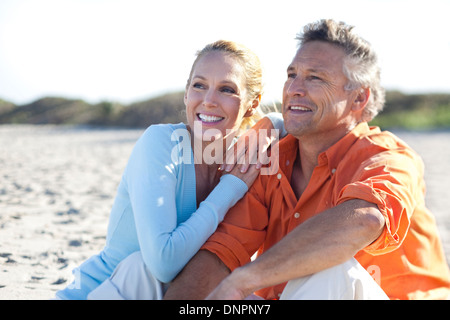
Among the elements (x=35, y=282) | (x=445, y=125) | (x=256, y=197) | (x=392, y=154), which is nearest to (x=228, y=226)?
(x=256, y=197)

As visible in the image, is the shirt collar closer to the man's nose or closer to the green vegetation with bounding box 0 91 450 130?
the man's nose

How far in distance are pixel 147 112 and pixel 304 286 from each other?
21.5m

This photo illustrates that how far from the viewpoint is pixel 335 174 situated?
8.05ft

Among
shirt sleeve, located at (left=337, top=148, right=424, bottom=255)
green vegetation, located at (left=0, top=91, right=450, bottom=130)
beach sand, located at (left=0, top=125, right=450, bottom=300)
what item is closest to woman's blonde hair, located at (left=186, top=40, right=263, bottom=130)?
shirt sleeve, located at (left=337, top=148, right=424, bottom=255)

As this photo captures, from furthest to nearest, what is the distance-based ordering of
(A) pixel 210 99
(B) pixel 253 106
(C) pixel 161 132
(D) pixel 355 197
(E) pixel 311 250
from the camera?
(B) pixel 253 106 < (A) pixel 210 99 < (C) pixel 161 132 < (D) pixel 355 197 < (E) pixel 311 250

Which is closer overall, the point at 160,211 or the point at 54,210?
the point at 160,211

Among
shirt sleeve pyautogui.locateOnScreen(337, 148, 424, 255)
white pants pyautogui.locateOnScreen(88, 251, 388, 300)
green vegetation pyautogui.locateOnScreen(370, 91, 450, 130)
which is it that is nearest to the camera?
white pants pyautogui.locateOnScreen(88, 251, 388, 300)

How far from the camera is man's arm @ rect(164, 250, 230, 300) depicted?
2059mm

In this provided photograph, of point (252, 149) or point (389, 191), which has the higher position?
point (252, 149)

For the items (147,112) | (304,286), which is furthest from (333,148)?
(147,112)

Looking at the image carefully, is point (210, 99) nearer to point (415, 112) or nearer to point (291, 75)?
point (291, 75)

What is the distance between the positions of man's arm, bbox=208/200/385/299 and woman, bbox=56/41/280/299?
327mm

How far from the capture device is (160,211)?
2080 mm

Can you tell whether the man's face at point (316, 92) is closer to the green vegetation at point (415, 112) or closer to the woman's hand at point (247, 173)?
the woman's hand at point (247, 173)
